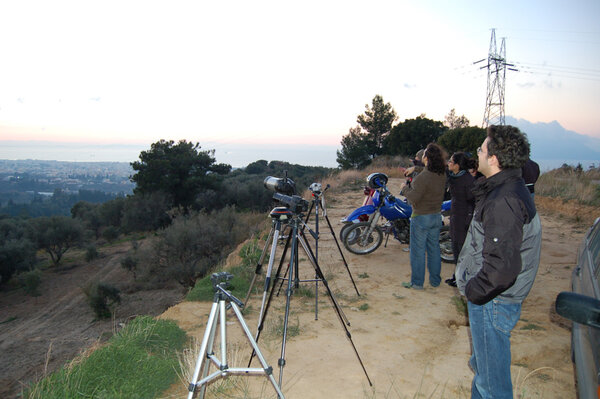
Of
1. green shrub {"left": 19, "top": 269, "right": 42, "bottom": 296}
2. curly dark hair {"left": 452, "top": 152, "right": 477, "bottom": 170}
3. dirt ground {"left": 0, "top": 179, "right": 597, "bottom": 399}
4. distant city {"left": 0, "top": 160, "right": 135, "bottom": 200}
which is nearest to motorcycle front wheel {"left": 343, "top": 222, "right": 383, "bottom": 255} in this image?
dirt ground {"left": 0, "top": 179, "right": 597, "bottom": 399}

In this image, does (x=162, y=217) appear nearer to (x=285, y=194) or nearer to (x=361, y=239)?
(x=361, y=239)

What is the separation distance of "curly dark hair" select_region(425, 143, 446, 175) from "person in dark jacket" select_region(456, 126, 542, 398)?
8.75 feet

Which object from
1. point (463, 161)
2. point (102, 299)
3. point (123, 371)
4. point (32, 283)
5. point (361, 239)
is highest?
point (463, 161)

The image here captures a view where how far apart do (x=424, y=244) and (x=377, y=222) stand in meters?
1.74

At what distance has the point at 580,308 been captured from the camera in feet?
4.58

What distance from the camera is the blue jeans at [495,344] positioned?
2.09m

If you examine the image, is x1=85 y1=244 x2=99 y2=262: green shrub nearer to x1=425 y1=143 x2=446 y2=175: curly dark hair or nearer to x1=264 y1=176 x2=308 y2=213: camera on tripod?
x1=264 y1=176 x2=308 y2=213: camera on tripod

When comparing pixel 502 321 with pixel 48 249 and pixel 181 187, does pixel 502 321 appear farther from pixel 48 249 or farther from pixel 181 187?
pixel 181 187

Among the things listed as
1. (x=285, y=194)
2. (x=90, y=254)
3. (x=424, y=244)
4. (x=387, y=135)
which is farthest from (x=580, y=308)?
(x=387, y=135)

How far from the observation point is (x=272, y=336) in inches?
157

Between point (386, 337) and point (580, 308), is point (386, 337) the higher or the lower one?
the lower one

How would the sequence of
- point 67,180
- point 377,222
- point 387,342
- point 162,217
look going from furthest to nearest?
point 67,180 → point 162,217 → point 377,222 → point 387,342

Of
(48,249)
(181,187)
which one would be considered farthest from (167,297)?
(181,187)

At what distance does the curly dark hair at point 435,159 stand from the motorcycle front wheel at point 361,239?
7.15 feet
